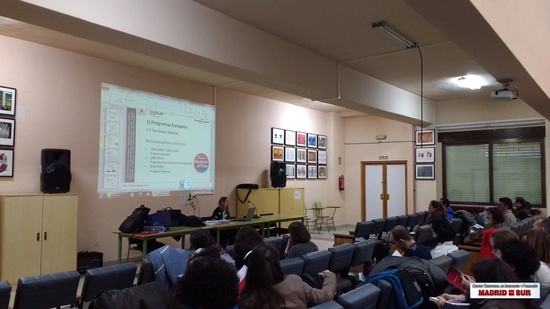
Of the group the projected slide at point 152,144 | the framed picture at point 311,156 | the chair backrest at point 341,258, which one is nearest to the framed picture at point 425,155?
the framed picture at point 311,156

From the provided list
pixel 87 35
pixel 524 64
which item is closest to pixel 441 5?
pixel 524 64

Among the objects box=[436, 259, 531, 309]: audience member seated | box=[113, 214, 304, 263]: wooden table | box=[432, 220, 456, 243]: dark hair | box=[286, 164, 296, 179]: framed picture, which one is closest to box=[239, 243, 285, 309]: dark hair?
box=[436, 259, 531, 309]: audience member seated

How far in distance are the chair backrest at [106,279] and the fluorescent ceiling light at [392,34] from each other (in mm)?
4018

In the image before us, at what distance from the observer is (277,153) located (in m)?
10.4

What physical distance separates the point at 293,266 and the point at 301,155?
775 cm

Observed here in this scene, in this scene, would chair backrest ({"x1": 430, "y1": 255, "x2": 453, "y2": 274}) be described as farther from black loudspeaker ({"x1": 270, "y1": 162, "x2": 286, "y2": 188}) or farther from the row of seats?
black loudspeaker ({"x1": 270, "y1": 162, "x2": 286, "y2": 188})

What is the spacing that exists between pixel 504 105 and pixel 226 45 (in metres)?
7.69

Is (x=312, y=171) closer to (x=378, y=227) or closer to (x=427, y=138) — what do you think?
(x=427, y=138)

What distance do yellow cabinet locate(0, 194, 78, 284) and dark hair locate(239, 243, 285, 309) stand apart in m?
4.56

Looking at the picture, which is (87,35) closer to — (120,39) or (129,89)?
(120,39)

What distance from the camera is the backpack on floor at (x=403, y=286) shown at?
2527mm

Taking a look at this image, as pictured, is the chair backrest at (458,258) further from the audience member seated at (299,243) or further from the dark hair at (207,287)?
the dark hair at (207,287)

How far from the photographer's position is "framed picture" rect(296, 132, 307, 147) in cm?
1090

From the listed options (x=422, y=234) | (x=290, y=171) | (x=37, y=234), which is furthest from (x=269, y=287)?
(x=290, y=171)
